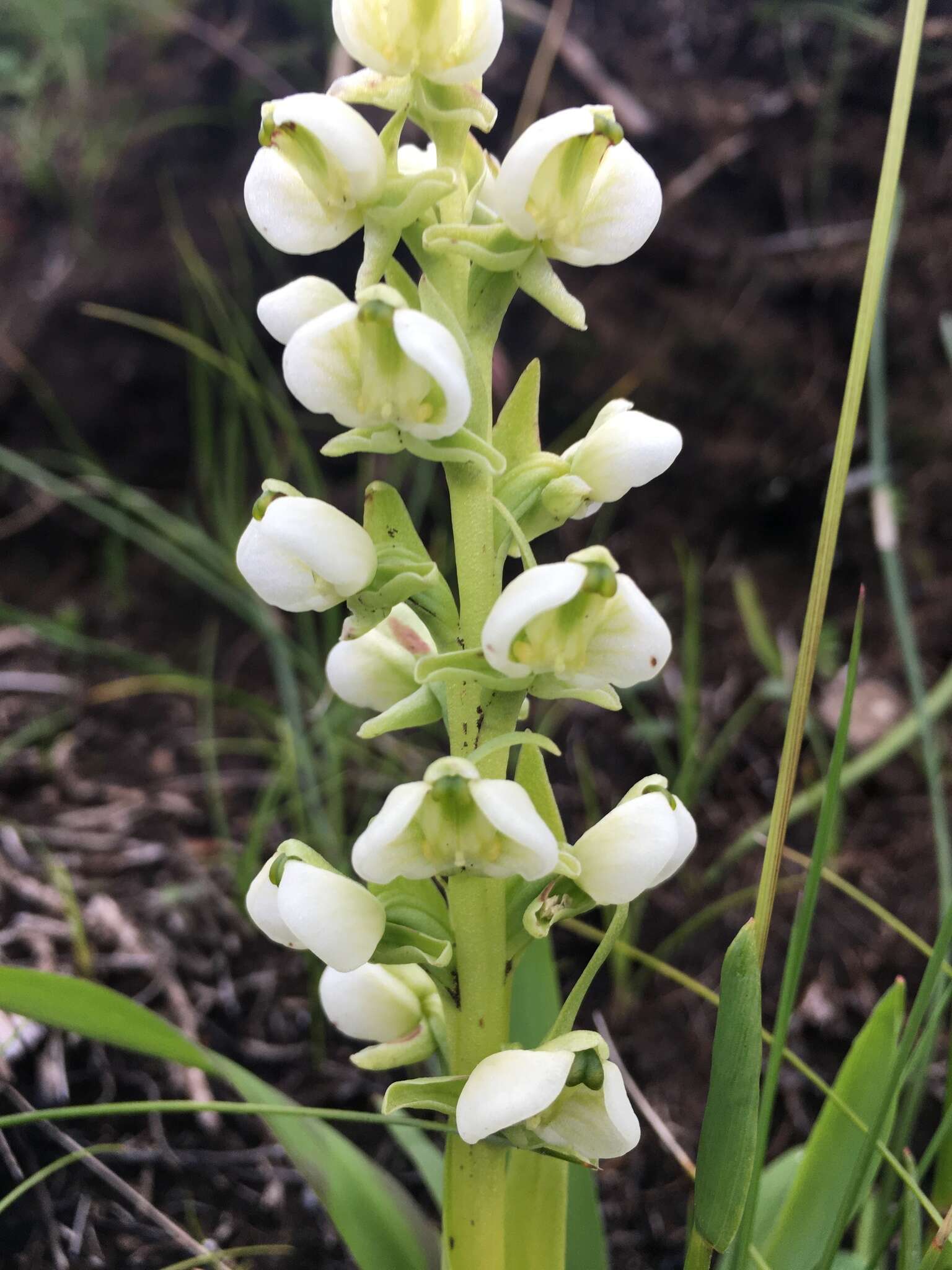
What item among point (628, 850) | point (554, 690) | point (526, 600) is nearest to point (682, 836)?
point (628, 850)

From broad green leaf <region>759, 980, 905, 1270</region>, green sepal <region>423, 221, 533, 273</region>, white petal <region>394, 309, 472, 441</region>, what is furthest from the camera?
broad green leaf <region>759, 980, 905, 1270</region>

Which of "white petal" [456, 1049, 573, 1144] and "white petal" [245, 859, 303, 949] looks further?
"white petal" [245, 859, 303, 949]

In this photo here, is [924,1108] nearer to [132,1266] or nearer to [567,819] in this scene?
[567,819]

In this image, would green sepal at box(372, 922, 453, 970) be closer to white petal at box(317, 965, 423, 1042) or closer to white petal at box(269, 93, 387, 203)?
white petal at box(317, 965, 423, 1042)

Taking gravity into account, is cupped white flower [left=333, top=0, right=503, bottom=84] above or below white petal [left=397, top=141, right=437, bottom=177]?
above

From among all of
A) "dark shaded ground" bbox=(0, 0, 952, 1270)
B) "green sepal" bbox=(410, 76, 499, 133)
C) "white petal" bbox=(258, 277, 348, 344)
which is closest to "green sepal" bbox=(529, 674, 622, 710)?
"white petal" bbox=(258, 277, 348, 344)

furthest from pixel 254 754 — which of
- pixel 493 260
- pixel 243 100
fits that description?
pixel 243 100
